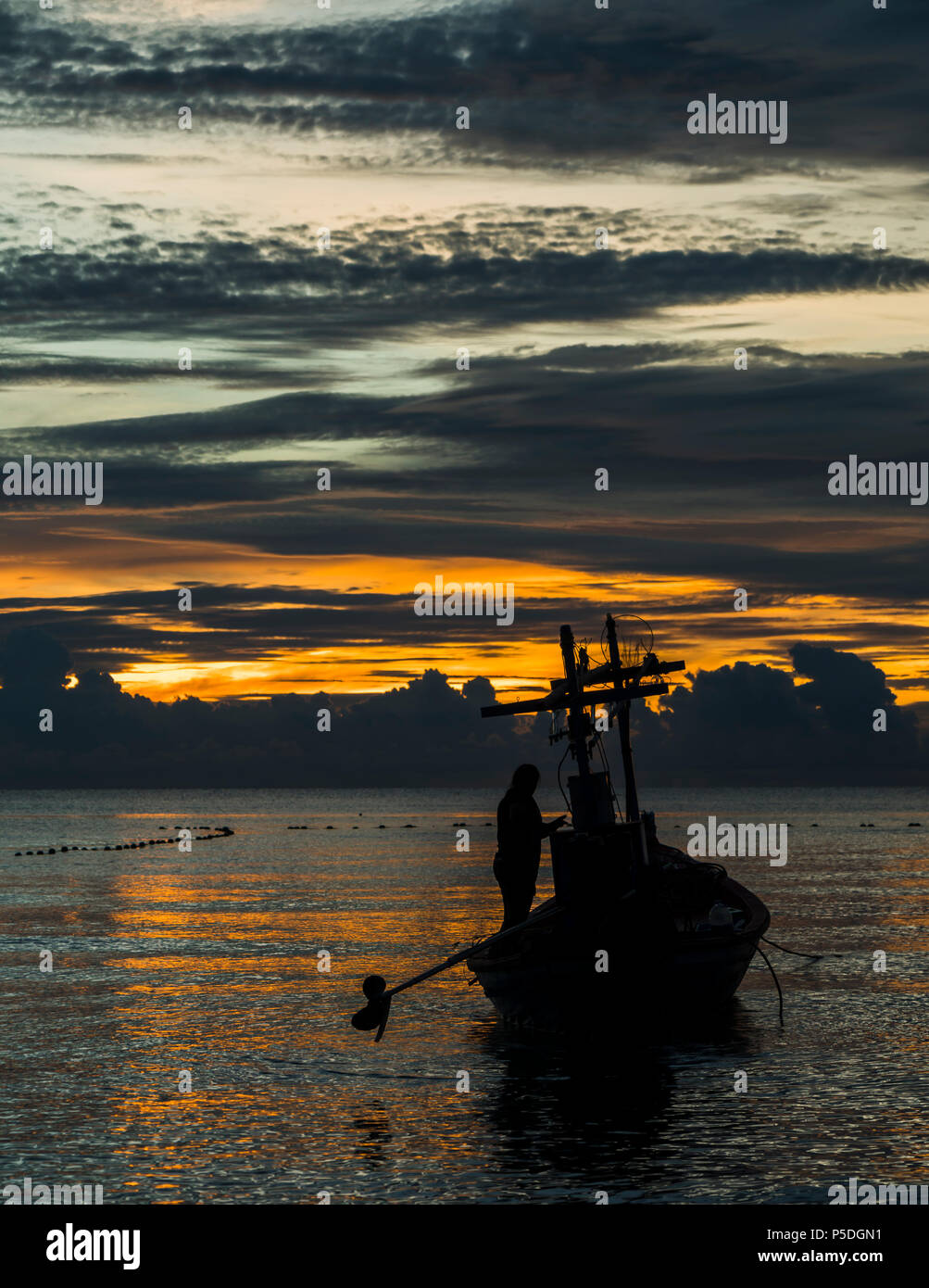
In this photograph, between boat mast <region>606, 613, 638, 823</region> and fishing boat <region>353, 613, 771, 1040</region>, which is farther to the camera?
boat mast <region>606, 613, 638, 823</region>

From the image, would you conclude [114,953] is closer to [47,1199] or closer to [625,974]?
[625,974]

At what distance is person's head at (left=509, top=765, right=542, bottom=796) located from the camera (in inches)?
1038

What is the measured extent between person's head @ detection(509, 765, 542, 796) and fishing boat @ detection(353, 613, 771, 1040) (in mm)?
861

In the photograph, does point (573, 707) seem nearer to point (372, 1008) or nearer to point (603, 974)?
point (603, 974)

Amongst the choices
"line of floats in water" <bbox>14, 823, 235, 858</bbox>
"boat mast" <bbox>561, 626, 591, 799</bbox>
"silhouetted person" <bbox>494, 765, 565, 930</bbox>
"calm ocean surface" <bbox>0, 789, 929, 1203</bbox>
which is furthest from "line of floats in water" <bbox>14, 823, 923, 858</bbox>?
"silhouetted person" <bbox>494, 765, 565, 930</bbox>

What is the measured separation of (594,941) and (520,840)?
256cm

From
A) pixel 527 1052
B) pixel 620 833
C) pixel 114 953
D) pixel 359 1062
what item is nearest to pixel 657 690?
pixel 620 833

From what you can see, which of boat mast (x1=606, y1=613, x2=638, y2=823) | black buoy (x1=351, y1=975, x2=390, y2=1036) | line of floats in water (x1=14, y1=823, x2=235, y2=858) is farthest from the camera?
line of floats in water (x1=14, y1=823, x2=235, y2=858)

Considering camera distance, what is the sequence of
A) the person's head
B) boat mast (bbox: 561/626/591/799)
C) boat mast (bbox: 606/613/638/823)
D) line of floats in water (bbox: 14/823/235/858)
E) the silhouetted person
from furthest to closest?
1. line of floats in water (bbox: 14/823/235/858)
2. boat mast (bbox: 606/613/638/823)
3. boat mast (bbox: 561/626/591/799)
4. the silhouetted person
5. the person's head

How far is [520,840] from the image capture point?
26.9 metres

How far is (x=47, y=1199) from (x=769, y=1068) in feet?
43.2

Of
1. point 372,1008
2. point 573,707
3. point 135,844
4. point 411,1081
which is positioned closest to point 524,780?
point 573,707

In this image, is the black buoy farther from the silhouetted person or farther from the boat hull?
the silhouetted person

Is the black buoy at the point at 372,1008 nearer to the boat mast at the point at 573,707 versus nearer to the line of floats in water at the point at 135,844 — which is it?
the boat mast at the point at 573,707
